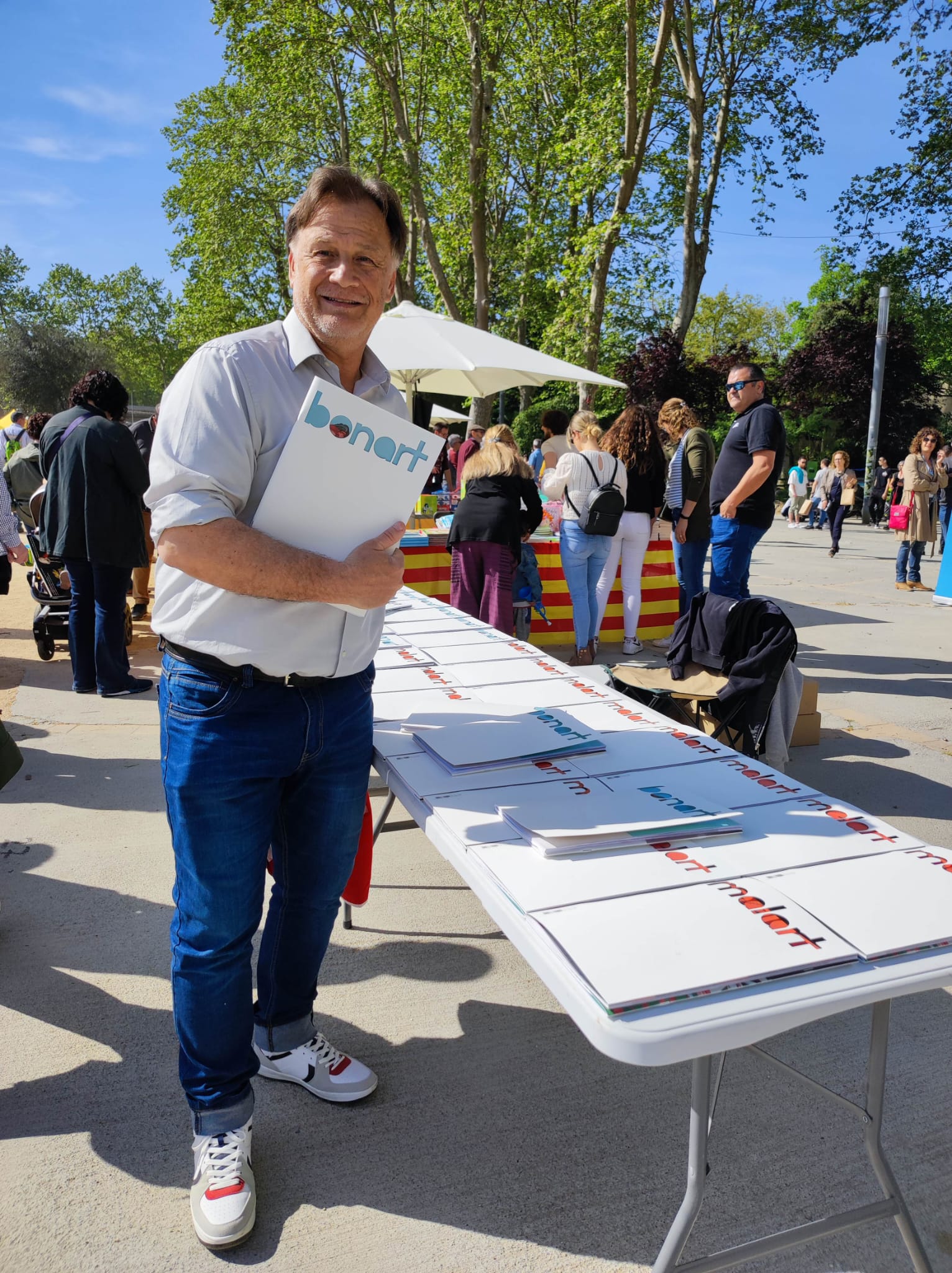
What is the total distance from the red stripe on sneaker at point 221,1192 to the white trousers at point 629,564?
18.7 ft

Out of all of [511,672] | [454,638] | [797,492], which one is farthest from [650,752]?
[797,492]

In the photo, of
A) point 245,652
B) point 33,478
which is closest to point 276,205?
point 33,478

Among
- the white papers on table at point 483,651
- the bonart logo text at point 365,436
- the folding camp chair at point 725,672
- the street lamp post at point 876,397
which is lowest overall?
the folding camp chair at point 725,672

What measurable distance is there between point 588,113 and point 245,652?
15.4 m

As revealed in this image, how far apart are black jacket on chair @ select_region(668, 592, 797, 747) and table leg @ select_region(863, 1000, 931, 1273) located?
8.60 feet

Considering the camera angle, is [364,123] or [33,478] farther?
[364,123]

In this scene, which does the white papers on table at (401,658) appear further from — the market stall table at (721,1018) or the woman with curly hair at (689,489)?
the woman with curly hair at (689,489)

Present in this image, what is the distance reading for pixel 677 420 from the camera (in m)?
7.43

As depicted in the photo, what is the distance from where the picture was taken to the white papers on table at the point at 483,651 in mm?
3482

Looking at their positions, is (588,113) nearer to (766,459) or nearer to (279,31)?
(279,31)

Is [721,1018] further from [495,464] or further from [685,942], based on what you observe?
[495,464]

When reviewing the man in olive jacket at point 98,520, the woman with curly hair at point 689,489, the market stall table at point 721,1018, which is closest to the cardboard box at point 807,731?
the woman with curly hair at point 689,489

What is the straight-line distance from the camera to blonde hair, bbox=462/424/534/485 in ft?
21.5

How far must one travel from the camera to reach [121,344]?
68.4 meters
